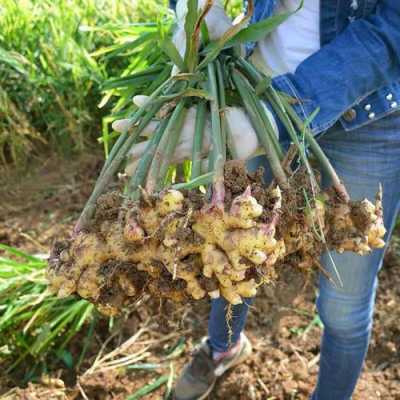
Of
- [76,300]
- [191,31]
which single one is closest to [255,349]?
[76,300]

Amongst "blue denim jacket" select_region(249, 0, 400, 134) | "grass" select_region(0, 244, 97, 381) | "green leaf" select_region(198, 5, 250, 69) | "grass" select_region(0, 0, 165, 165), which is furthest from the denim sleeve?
"grass" select_region(0, 0, 165, 165)

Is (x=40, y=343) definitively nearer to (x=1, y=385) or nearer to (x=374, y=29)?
(x=1, y=385)

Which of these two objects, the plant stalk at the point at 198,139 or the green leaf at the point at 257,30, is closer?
the plant stalk at the point at 198,139

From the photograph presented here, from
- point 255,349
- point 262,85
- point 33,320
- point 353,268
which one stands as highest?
point 262,85

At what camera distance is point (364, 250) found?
878 mm

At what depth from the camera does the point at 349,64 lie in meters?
0.93

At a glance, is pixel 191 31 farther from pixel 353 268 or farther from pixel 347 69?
pixel 353 268

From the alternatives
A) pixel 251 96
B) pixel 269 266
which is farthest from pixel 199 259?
pixel 251 96

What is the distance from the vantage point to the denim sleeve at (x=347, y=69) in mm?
922

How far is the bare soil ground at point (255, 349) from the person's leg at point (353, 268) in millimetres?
327

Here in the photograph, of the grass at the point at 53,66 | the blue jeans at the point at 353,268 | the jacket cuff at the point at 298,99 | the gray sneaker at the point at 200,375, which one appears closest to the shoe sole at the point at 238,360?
the gray sneaker at the point at 200,375

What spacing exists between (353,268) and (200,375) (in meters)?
0.63

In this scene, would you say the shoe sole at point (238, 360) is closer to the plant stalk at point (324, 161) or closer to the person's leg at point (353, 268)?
the person's leg at point (353, 268)

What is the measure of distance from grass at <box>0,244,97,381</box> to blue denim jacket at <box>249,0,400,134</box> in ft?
3.29
